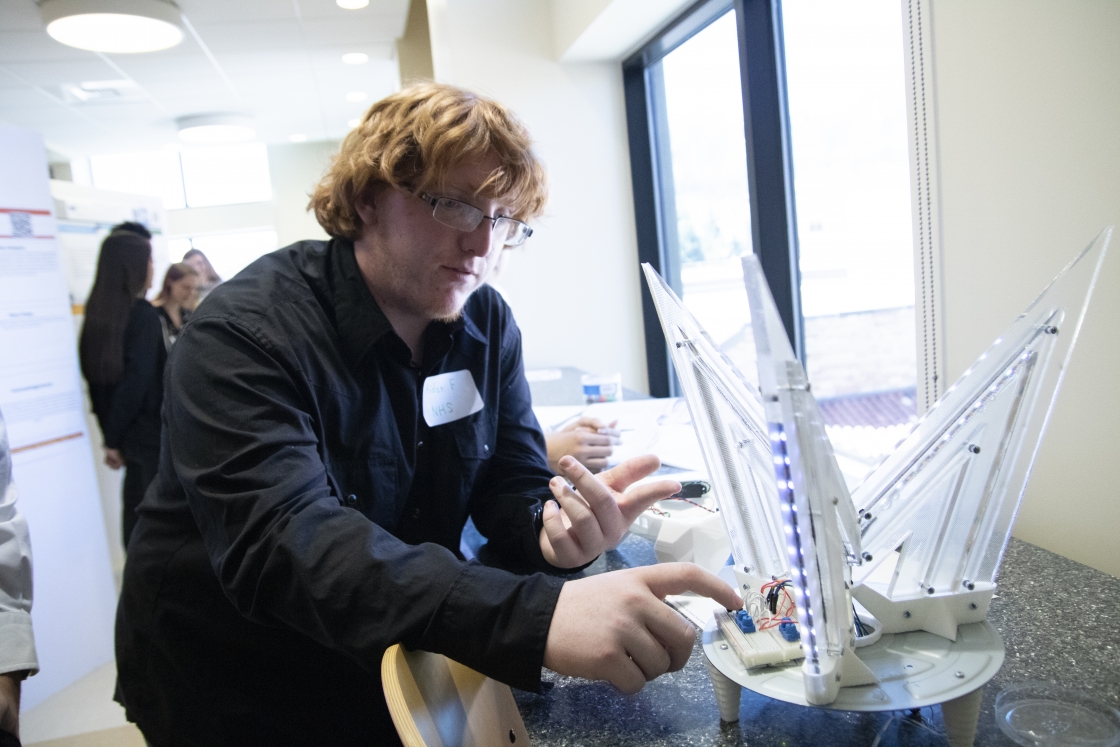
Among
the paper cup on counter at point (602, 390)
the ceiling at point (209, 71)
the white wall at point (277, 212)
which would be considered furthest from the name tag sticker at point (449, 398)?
the white wall at point (277, 212)

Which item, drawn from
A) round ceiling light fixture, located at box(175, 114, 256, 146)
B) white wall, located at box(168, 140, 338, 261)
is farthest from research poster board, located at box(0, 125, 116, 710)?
white wall, located at box(168, 140, 338, 261)

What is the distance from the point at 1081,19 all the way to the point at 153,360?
3.50m

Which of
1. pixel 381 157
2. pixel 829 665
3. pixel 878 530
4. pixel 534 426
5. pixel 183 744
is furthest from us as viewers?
pixel 534 426

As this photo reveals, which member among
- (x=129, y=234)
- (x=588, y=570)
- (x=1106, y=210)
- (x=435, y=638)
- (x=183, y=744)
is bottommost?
(x=183, y=744)

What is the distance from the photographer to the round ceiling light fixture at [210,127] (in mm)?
7180

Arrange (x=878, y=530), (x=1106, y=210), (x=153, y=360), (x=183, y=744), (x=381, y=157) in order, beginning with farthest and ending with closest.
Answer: (x=153, y=360), (x=381, y=157), (x=183, y=744), (x=1106, y=210), (x=878, y=530)

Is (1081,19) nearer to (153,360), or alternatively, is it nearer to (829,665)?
(829,665)

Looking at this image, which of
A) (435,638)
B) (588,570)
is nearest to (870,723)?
(435,638)

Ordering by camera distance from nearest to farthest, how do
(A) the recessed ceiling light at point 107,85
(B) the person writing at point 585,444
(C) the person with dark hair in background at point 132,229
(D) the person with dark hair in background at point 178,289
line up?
(B) the person writing at point 585,444 → (C) the person with dark hair in background at point 132,229 → (D) the person with dark hair in background at point 178,289 → (A) the recessed ceiling light at point 107,85

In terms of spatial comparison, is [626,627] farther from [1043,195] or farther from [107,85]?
[107,85]

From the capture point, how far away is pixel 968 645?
2.19ft

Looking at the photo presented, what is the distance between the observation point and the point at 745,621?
2.33ft

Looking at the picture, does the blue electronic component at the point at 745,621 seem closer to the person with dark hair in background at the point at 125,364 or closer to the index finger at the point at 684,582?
the index finger at the point at 684,582

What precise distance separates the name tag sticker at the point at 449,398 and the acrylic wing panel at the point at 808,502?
75cm
